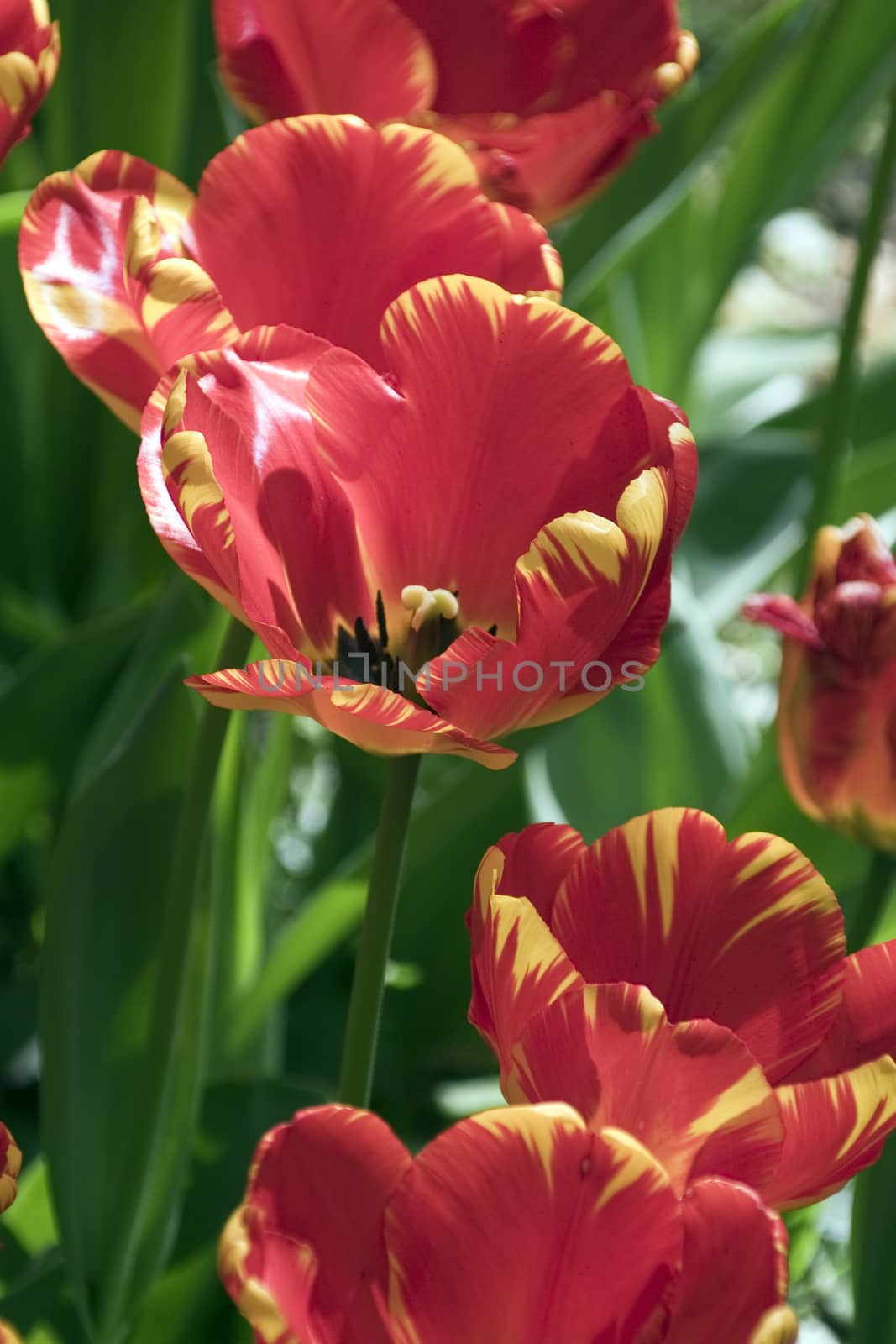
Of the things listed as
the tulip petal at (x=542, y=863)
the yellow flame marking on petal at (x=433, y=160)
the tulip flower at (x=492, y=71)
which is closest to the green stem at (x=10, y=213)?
the tulip flower at (x=492, y=71)

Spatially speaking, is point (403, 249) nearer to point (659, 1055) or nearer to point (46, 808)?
point (659, 1055)

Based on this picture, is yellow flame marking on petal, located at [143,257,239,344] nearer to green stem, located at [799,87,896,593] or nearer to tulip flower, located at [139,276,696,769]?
tulip flower, located at [139,276,696,769]

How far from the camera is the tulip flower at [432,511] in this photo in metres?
0.29

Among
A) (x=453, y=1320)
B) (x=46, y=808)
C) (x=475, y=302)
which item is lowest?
(x=46, y=808)

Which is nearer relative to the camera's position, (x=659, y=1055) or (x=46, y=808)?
(x=659, y=1055)

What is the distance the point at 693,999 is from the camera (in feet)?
0.99

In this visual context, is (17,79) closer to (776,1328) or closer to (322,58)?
(322,58)

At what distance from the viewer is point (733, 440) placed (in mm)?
911

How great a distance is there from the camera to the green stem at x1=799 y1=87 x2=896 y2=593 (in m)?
0.63

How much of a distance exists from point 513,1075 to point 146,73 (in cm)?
64

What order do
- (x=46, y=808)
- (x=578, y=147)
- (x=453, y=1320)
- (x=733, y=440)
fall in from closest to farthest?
(x=453, y=1320), (x=578, y=147), (x=46, y=808), (x=733, y=440)

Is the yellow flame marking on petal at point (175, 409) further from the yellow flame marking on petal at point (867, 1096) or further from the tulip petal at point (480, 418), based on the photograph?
the yellow flame marking on petal at point (867, 1096)

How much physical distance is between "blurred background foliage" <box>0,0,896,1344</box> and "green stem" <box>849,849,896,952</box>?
62 mm

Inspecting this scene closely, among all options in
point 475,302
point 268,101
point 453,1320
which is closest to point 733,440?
point 268,101
